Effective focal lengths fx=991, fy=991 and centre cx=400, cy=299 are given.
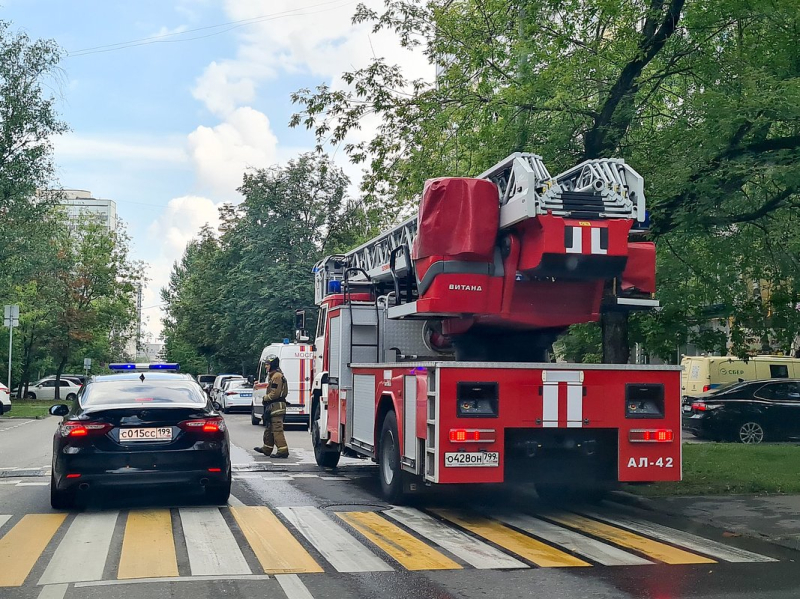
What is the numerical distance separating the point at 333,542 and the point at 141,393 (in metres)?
3.45

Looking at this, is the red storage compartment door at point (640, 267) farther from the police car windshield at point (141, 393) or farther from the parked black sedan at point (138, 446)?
the police car windshield at point (141, 393)

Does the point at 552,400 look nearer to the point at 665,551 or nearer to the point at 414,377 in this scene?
the point at 414,377

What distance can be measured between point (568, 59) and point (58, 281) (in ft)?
140

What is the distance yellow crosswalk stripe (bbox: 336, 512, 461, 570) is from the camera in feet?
25.1

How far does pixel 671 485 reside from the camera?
12391 millimetres

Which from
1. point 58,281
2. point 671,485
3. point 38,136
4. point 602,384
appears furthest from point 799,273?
point 58,281

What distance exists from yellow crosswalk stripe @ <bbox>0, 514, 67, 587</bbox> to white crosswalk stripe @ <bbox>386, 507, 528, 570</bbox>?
3.31m

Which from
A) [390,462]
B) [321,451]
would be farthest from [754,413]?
[390,462]

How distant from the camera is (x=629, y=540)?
8875 mm

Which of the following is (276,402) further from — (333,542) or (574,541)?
(574,541)

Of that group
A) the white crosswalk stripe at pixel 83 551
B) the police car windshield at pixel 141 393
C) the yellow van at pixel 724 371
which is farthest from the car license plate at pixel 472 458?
the yellow van at pixel 724 371

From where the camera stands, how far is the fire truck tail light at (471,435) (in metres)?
9.69

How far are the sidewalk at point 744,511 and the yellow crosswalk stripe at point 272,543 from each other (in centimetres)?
414

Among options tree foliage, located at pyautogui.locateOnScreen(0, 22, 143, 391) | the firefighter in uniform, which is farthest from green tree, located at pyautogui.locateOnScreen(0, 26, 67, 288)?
the firefighter in uniform
